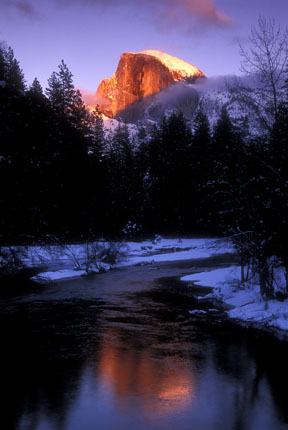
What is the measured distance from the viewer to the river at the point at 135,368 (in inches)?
384

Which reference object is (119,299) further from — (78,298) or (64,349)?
(64,349)

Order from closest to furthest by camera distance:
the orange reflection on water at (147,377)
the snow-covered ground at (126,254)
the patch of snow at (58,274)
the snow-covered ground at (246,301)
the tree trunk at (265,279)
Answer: the orange reflection on water at (147,377) → the snow-covered ground at (246,301) → the tree trunk at (265,279) → the patch of snow at (58,274) → the snow-covered ground at (126,254)

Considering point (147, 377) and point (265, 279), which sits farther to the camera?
point (265, 279)

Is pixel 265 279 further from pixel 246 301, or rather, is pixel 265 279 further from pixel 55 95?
pixel 55 95

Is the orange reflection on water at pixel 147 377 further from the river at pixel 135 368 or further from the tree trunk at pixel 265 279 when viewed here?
the tree trunk at pixel 265 279

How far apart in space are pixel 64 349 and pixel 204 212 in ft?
160

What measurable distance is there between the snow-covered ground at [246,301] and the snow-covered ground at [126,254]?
2283 mm

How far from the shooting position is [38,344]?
51.2ft

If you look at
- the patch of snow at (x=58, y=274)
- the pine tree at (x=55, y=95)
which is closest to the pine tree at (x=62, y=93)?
the pine tree at (x=55, y=95)

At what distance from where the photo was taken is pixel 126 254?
4316 centimetres

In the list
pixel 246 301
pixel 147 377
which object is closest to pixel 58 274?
pixel 246 301

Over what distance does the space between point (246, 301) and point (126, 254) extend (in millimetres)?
23080

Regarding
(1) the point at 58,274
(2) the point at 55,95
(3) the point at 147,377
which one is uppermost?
(2) the point at 55,95

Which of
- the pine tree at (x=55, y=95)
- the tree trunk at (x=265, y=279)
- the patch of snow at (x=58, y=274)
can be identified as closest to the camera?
the tree trunk at (x=265, y=279)
